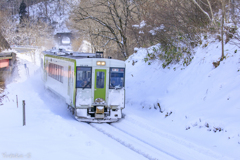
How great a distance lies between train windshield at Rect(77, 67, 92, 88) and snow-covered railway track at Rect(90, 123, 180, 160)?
1710 millimetres

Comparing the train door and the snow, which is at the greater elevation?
the train door

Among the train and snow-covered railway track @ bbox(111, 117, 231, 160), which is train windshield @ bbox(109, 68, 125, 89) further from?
snow-covered railway track @ bbox(111, 117, 231, 160)

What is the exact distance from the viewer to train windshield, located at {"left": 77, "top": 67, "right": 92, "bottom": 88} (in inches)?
485

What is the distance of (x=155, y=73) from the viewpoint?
58.2 feet

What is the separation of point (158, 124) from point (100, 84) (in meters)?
2.93

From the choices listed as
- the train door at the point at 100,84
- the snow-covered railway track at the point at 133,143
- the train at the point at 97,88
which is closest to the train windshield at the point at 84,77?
the train at the point at 97,88

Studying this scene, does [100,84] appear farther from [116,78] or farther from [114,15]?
[114,15]

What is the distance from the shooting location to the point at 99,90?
40.9ft

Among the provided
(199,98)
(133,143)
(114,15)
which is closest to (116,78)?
(199,98)

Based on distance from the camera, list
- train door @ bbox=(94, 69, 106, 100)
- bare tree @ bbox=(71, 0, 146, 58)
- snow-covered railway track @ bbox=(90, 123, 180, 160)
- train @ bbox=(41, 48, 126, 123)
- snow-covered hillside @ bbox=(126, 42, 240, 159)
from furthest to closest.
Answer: bare tree @ bbox=(71, 0, 146, 58) < train door @ bbox=(94, 69, 106, 100) < train @ bbox=(41, 48, 126, 123) < snow-covered hillside @ bbox=(126, 42, 240, 159) < snow-covered railway track @ bbox=(90, 123, 180, 160)

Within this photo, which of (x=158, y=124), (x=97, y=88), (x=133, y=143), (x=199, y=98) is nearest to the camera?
(x=133, y=143)

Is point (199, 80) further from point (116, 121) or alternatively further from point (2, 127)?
point (2, 127)

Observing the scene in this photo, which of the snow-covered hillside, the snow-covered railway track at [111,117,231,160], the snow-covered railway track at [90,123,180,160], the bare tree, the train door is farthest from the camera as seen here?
the bare tree

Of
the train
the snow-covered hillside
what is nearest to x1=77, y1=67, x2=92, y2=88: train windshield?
the train
